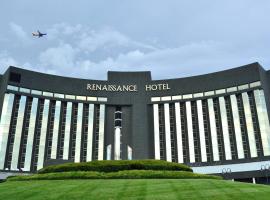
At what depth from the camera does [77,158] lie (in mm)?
82000

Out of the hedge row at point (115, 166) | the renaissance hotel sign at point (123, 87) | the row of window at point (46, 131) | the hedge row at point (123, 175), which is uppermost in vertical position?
the renaissance hotel sign at point (123, 87)

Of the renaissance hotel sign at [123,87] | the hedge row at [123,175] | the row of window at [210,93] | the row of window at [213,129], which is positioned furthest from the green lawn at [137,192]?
the renaissance hotel sign at [123,87]

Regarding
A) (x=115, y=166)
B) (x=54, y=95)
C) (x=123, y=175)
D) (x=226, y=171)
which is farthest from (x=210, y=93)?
(x=123, y=175)

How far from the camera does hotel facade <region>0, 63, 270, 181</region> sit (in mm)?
76312

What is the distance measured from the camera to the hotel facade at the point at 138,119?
250ft

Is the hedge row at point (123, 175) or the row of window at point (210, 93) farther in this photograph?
the row of window at point (210, 93)

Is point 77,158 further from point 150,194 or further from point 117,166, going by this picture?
point 150,194

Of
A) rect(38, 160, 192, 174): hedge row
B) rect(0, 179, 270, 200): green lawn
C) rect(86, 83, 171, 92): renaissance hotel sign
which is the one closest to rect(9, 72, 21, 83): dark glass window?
rect(86, 83, 171, 92): renaissance hotel sign

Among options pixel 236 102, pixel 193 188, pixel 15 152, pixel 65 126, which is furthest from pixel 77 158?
pixel 193 188

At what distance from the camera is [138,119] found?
8769cm

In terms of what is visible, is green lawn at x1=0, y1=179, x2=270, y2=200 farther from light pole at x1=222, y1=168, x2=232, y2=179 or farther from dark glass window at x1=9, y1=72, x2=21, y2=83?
dark glass window at x1=9, y1=72, x2=21, y2=83

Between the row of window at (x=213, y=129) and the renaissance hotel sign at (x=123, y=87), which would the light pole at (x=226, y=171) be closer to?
the row of window at (x=213, y=129)

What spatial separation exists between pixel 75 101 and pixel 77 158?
1581 centimetres

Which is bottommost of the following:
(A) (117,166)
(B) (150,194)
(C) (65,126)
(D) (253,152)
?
(B) (150,194)
